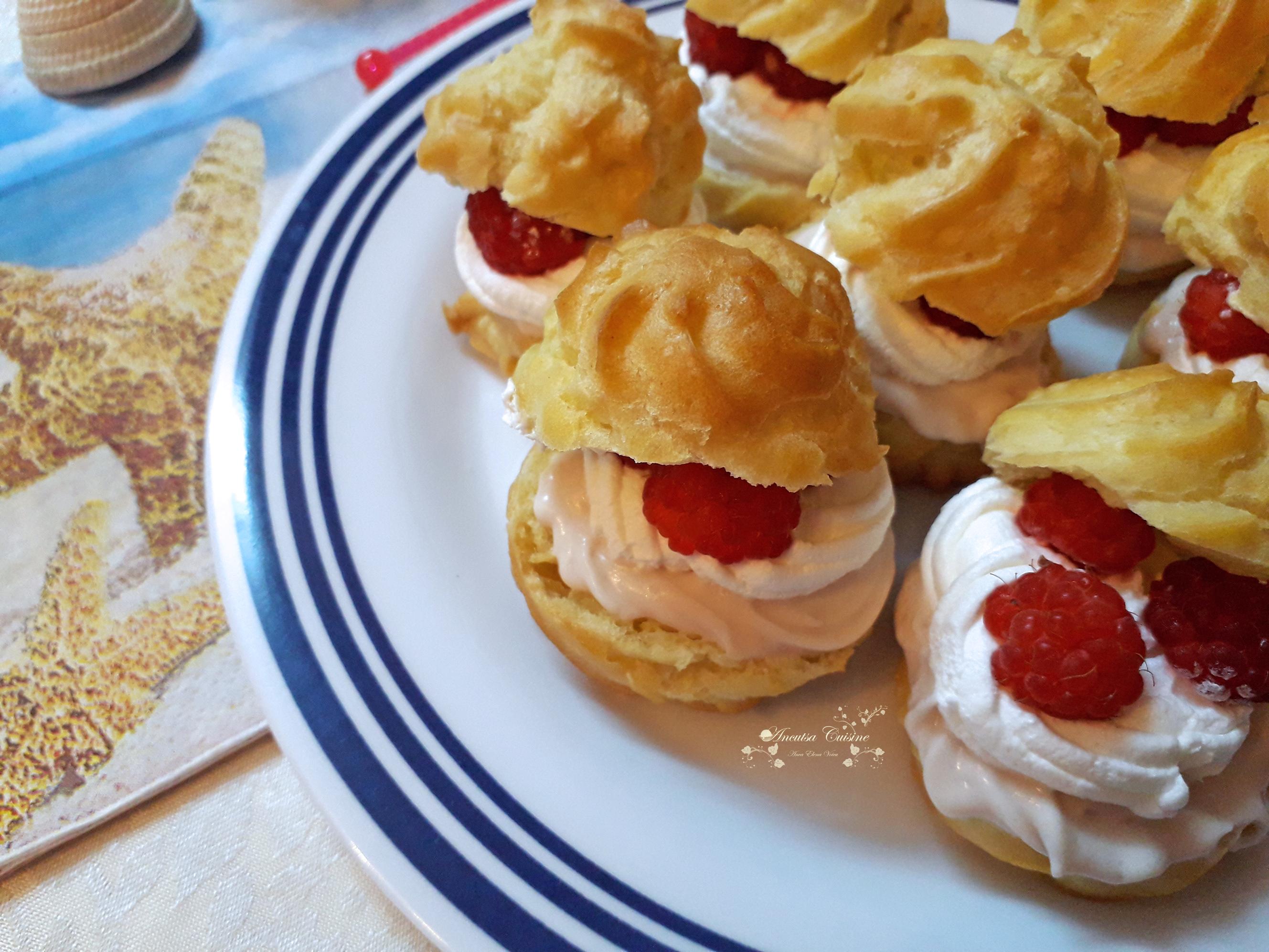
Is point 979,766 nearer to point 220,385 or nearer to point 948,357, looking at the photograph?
point 948,357

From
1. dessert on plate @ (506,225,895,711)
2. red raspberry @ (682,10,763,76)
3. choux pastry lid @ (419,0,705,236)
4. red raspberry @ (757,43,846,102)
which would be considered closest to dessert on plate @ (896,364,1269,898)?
dessert on plate @ (506,225,895,711)

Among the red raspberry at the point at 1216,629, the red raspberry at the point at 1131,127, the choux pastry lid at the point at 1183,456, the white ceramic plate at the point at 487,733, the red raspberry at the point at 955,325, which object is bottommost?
the white ceramic plate at the point at 487,733

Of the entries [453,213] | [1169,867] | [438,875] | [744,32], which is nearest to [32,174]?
[453,213]

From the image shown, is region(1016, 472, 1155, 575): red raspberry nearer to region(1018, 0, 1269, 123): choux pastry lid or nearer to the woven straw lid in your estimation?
region(1018, 0, 1269, 123): choux pastry lid

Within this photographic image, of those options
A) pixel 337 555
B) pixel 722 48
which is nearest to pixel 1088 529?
pixel 337 555

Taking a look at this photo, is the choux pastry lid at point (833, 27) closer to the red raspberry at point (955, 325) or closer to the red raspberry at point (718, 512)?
the red raspberry at point (955, 325)

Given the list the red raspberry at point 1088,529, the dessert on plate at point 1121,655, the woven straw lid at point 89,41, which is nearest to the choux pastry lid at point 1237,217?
the dessert on plate at point 1121,655

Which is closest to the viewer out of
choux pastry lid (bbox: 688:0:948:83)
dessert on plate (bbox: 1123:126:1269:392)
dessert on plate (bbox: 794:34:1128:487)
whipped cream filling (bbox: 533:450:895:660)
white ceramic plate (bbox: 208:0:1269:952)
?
white ceramic plate (bbox: 208:0:1269:952)
